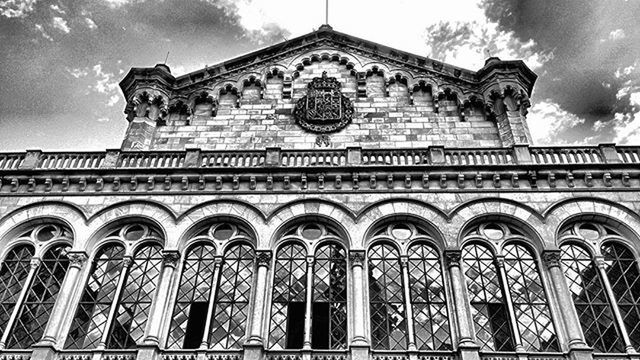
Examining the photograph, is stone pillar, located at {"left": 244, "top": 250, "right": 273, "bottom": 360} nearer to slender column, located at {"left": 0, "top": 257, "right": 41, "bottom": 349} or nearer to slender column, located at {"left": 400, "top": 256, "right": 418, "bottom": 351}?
slender column, located at {"left": 400, "top": 256, "right": 418, "bottom": 351}

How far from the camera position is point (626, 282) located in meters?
15.1

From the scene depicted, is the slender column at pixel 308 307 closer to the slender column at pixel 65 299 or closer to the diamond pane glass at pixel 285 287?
the diamond pane glass at pixel 285 287

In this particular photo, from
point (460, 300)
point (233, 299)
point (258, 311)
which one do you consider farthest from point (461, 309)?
point (233, 299)

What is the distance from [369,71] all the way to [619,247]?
33.6 ft

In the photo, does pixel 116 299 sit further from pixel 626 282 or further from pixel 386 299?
pixel 626 282

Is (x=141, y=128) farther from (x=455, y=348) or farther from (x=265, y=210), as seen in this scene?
(x=455, y=348)

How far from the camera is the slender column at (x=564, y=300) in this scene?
1386cm

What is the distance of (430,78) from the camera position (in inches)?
838

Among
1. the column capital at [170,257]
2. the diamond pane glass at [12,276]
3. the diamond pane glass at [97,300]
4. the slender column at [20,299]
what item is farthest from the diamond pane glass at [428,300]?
the diamond pane glass at [12,276]

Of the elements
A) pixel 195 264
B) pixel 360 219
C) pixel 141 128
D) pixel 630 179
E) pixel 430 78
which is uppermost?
pixel 430 78

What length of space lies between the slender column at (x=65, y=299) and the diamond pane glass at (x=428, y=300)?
855 cm

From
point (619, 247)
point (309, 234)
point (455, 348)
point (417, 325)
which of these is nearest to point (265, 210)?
point (309, 234)

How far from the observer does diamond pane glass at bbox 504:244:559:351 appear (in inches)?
558

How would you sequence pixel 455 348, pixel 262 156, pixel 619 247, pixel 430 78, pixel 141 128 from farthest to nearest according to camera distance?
pixel 430 78
pixel 141 128
pixel 262 156
pixel 619 247
pixel 455 348
